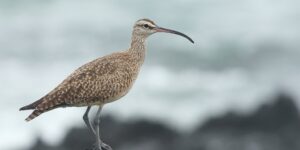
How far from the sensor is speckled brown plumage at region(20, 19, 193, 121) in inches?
451

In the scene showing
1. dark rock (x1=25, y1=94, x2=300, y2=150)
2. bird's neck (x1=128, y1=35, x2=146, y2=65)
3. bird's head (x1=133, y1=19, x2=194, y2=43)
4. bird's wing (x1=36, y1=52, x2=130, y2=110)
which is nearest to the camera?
bird's wing (x1=36, y1=52, x2=130, y2=110)

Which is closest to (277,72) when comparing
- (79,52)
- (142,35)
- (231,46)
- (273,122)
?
(231,46)

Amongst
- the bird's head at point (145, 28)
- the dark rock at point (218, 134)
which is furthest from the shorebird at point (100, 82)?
the dark rock at point (218, 134)

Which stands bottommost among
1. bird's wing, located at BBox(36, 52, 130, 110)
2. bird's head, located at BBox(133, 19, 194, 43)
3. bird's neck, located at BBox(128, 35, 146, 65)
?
bird's wing, located at BBox(36, 52, 130, 110)

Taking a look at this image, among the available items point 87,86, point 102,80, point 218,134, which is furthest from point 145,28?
point 218,134

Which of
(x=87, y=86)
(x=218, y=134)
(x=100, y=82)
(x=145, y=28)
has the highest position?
(x=218, y=134)

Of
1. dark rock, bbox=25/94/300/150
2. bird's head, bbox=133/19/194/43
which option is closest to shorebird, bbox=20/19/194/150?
bird's head, bbox=133/19/194/43

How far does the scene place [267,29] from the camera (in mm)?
37750

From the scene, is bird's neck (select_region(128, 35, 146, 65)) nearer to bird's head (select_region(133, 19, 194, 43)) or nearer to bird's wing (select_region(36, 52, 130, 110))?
bird's head (select_region(133, 19, 194, 43))

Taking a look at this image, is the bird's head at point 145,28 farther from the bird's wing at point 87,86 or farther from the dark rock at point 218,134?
the dark rock at point 218,134

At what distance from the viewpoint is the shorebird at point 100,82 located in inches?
451

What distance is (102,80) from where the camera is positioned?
1185 cm

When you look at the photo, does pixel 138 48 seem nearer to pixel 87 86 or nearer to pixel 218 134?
pixel 87 86

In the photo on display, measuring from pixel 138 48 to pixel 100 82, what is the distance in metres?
0.86
